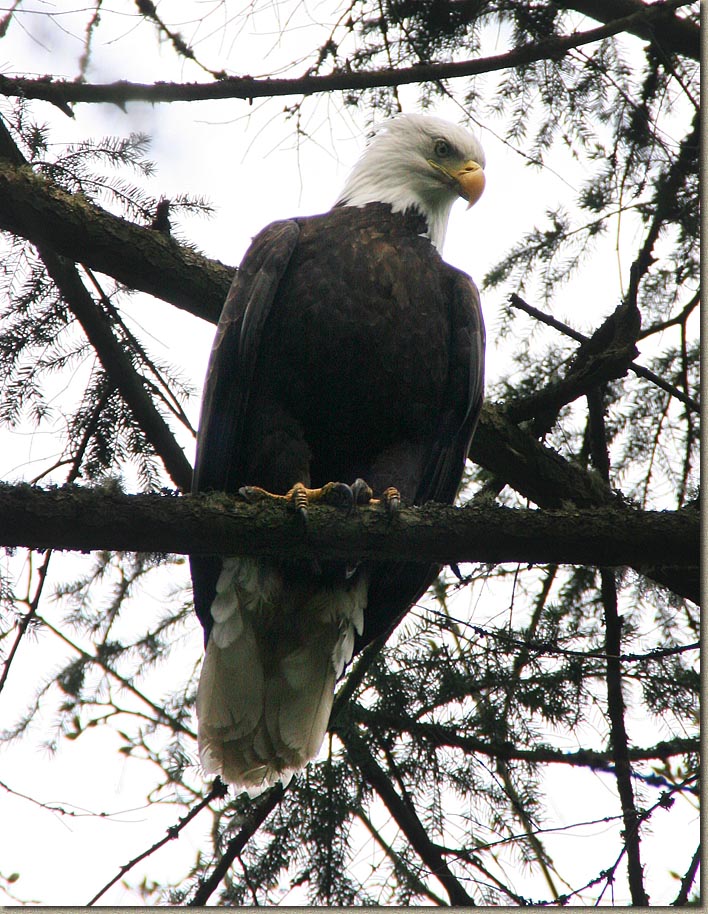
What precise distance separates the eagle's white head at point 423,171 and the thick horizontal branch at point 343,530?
158 centimetres

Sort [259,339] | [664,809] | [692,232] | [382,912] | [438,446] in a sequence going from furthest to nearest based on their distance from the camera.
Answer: [692,232] < [438,446] < [259,339] < [382,912] < [664,809]

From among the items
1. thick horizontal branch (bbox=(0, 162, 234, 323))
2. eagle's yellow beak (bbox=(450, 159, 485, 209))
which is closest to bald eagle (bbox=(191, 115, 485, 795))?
thick horizontal branch (bbox=(0, 162, 234, 323))

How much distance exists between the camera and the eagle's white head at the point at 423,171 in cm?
357

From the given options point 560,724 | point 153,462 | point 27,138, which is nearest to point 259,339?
point 153,462

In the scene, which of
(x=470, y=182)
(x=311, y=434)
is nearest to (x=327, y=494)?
(x=311, y=434)

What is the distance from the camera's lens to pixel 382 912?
2766mm

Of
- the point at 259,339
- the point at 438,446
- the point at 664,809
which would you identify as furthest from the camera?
the point at 438,446

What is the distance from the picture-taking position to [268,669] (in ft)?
10.1

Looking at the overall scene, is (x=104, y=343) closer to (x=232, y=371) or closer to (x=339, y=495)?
(x=232, y=371)

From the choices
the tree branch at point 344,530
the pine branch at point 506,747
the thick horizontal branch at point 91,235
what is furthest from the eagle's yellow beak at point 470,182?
the pine branch at point 506,747

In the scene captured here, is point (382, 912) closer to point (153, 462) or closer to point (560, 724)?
point (560, 724)

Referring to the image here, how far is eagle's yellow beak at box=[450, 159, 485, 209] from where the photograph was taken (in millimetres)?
3588

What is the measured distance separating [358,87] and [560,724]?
2.19 meters

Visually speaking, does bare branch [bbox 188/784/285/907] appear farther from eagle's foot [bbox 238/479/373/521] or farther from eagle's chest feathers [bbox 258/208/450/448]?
eagle's chest feathers [bbox 258/208/450/448]
